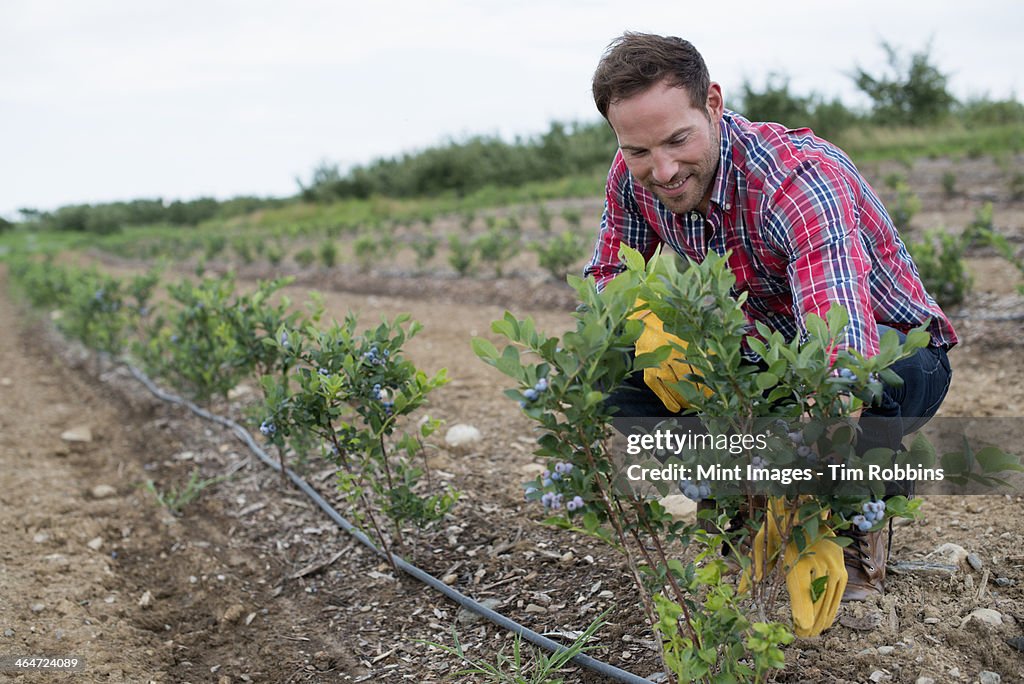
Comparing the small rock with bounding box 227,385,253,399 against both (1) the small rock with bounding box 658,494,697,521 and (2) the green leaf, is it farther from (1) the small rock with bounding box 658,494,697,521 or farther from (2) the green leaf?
(2) the green leaf

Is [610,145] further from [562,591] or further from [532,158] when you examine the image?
[562,591]

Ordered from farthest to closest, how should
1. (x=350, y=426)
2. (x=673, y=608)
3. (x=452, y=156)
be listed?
(x=452, y=156) → (x=350, y=426) → (x=673, y=608)

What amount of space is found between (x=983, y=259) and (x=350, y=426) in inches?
222

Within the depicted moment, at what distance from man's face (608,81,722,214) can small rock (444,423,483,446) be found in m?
1.86

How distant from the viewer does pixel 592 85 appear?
81.7 inches

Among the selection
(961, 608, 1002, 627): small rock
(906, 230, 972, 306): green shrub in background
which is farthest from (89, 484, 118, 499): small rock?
(906, 230, 972, 306): green shrub in background

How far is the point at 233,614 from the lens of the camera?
2723 mm

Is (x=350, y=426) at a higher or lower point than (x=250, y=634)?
higher

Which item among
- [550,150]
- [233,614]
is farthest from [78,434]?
[550,150]

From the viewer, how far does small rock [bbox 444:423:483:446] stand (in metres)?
3.77

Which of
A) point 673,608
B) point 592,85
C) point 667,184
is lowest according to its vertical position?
point 673,608

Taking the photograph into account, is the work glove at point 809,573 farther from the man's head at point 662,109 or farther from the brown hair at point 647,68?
the brown hair at point 647,68

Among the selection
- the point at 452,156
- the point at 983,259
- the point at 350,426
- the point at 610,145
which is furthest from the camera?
the point at 452,156

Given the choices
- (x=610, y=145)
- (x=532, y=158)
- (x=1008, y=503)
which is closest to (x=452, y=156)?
(x=532, y=158)
